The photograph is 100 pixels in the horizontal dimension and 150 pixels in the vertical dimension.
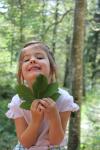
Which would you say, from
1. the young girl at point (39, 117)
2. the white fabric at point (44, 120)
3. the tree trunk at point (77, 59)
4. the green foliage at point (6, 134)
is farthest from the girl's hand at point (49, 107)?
the green foliage at point (6, 134)

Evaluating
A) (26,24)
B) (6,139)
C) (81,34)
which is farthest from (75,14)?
(26,24)

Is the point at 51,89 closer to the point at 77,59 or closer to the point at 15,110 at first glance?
the point at 15,110

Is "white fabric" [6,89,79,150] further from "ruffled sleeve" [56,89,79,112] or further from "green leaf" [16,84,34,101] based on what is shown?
"green leaf" [16,84,34,101]

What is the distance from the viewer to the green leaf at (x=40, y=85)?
170 cm

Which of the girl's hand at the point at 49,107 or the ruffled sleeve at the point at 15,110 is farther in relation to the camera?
the ruffled sleeve at the point at 15,110

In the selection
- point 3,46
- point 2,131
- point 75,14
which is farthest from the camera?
point 3,46

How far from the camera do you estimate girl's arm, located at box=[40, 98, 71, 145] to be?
1.75 meters

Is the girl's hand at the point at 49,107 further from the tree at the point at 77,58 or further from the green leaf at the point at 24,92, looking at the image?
the tree at the point at 77,58

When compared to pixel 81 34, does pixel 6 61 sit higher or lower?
lower

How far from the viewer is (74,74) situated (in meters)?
5.43

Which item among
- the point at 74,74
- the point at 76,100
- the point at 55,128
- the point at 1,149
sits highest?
the point at 55,128

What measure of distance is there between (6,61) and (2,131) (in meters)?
4.70

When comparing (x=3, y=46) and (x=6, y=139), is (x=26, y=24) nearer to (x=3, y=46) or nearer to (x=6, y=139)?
(x=3, y=46)

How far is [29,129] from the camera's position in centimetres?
194
